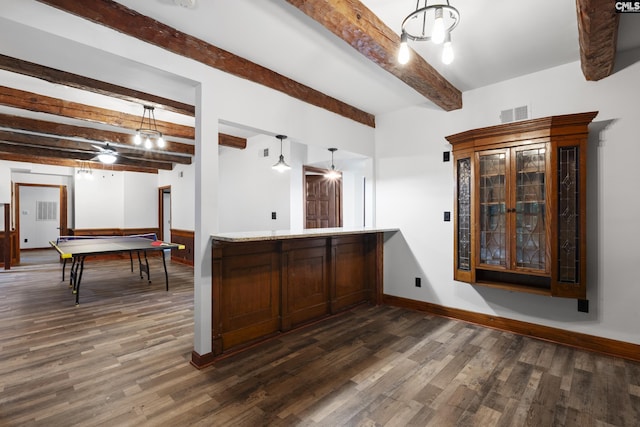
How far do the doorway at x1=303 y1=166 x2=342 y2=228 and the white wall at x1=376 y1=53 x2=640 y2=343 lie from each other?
1.64 metres

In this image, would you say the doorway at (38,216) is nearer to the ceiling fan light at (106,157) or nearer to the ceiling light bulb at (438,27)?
the ceiling fan light at (106,157)

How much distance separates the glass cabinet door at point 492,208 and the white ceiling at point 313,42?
3.08 ft

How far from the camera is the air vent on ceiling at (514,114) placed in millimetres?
3275

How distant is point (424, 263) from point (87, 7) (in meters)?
4.02

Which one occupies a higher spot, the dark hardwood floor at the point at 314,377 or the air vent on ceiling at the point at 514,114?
the air vent on ceiling at the point at 514,114

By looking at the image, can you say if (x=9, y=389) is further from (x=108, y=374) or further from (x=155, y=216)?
(x=155, y=216)

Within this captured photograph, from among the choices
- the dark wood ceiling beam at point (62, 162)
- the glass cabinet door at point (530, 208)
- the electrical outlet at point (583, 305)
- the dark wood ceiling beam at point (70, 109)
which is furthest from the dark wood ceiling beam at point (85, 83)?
the dark wood ceiling beam at point (62, 162)

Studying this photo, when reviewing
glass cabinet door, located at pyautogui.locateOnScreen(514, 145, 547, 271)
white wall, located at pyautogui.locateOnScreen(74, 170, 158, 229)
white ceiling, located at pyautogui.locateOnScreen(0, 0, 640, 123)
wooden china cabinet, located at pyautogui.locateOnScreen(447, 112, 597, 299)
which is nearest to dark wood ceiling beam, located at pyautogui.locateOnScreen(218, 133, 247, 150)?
white ceiling, located at pyautogui.locateOnScreen(0, 0, 640, 123)

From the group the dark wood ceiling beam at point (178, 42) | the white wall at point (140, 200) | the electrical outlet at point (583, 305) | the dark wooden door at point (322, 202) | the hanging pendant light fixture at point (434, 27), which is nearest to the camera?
the hanging pendant light fixture at point (434, 27)

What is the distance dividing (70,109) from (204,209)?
10.1 ft

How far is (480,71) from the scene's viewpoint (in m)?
3.18

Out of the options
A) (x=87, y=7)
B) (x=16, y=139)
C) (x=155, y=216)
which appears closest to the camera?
(x=87, y=7)

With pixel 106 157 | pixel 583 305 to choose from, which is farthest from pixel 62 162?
pixel 583 305

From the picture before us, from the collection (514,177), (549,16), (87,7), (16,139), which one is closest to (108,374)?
(87,7)
